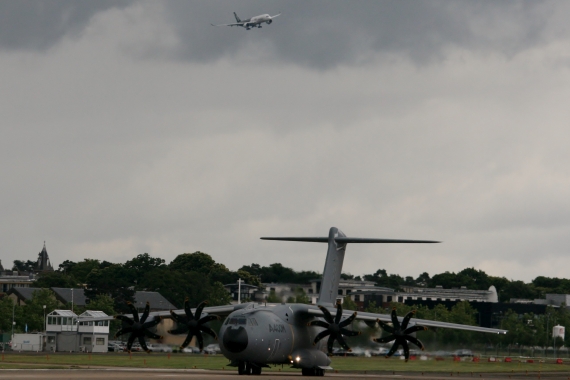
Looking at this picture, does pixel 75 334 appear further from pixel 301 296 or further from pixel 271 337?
pixel 271 337

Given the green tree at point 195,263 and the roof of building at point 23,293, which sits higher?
the green tree at point 195,263

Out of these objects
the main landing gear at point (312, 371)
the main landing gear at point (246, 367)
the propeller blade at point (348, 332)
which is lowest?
the main landing gear at point (312, 371)

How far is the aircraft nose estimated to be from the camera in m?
47.6

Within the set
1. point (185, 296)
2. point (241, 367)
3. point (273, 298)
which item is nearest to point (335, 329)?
point (241, 367)

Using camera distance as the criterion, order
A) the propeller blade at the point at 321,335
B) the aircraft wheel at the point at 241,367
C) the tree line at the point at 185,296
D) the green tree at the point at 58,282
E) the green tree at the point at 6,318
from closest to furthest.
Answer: the aircraft wheel at the point at 241,367 < the propeller blade at the point at 321,335 < the tree line at the point at 185,296 < the green tree at the point at 6,318 < the green tree at the point at 58,282

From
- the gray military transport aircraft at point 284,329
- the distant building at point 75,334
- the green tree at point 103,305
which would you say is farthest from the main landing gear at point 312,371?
the green tree at point 103,305

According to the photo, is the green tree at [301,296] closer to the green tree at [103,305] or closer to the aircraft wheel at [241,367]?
the aircraft wheel at [241,367]

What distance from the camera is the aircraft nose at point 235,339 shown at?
4762 cm

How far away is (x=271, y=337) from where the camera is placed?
49.4 m

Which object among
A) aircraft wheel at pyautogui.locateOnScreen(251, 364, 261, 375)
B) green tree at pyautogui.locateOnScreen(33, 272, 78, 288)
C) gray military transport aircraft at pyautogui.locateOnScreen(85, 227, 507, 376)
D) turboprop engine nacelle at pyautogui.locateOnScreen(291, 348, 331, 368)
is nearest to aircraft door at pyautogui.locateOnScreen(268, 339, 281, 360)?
gray military transport aircraft at pyautogui.locateOnScreen(85, 227, 507, 376)

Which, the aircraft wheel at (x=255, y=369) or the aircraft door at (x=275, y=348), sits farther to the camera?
the aircraft wheel at (x=255, y=369)

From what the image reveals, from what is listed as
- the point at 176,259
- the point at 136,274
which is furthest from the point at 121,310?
the point at 176,259

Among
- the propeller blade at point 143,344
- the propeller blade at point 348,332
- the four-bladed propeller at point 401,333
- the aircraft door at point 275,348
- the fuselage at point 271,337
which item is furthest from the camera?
the propeller blade at point 143,344

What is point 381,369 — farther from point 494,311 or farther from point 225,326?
point 494,311
